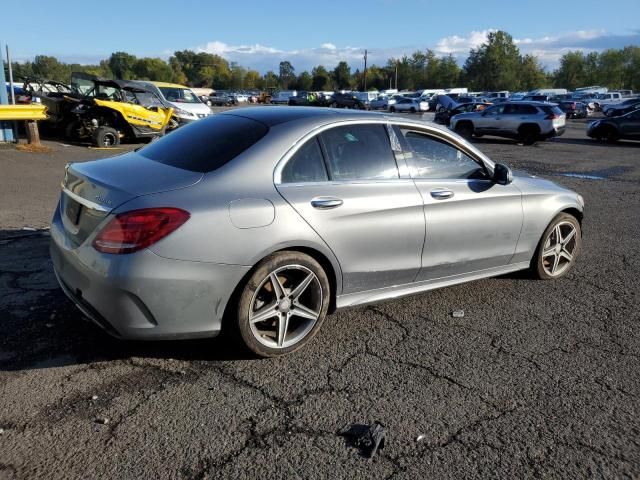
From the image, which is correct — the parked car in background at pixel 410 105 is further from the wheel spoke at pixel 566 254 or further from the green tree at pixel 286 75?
the green tree at pixel 286 75

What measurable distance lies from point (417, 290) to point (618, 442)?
1766 millimetres

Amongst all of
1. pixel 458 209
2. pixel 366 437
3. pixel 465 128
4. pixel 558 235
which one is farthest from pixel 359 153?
pixel 465 128

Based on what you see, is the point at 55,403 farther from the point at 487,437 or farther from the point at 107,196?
the point at 487,437

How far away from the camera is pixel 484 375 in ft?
11.5

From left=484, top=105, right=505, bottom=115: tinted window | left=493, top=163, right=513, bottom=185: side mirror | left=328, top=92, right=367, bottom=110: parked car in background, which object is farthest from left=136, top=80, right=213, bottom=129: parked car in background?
left=328, top=92, right=367, bottom=110: parked car in background

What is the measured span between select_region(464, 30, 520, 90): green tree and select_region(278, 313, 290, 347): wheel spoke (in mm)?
118347

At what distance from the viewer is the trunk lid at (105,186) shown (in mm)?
3246

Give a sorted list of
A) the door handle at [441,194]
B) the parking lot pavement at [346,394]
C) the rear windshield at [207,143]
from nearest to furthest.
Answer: the parking lot pavement at [346,394] < the rear windshield at [207,143] < the door handle at [441,194]

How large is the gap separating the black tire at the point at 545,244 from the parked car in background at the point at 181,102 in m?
15.2

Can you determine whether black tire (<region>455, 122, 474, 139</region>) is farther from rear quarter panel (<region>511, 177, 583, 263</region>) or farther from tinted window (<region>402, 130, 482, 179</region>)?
tinted window (<region>402, 130, 482, 179</region>)

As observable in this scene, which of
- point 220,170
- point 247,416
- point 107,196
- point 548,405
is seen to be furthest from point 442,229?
point 107,196

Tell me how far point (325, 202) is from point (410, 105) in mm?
50331

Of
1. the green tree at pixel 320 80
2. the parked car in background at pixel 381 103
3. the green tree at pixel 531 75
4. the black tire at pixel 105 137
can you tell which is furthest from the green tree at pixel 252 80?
the black tire at pixel 105 137

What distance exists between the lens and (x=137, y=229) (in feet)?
10.1
